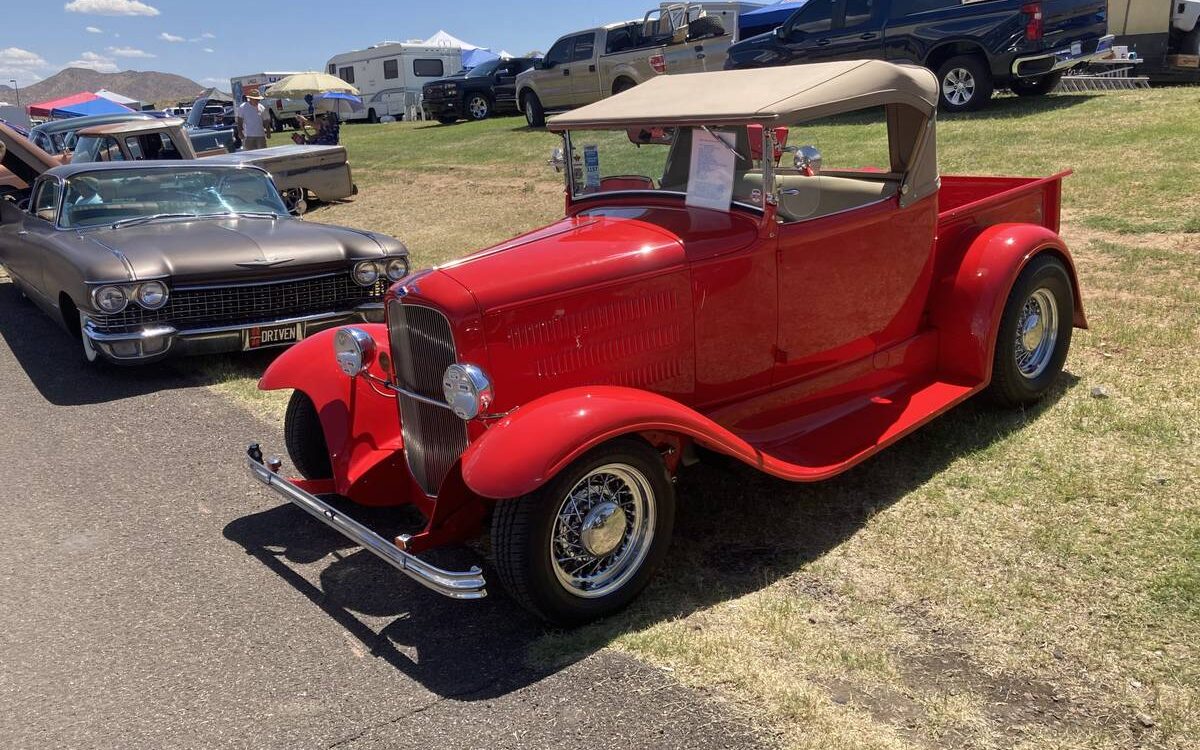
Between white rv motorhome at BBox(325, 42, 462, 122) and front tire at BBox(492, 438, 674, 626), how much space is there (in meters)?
31.6

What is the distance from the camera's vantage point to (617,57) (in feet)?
59.7

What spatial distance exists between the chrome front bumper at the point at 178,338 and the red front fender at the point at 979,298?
14.2 ft

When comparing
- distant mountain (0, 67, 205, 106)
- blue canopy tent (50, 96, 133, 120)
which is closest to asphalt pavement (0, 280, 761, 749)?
blue canopy tent (50, 96, 133, 120)

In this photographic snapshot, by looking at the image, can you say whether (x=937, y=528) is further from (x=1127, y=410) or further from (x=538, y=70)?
(x=538, y=70)

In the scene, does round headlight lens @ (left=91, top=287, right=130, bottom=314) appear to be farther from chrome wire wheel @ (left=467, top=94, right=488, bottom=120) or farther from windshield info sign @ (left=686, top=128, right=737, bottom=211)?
chrome wire wheel @ (left=467, top=94, right=488, bottom=120)

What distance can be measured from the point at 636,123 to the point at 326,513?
2.16 metres

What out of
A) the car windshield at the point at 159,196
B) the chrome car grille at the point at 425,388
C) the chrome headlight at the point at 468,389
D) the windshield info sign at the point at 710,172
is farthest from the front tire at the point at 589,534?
the car windshield at the point at 159,196

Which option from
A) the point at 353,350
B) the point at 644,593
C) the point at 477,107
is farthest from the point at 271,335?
the point at 477,107

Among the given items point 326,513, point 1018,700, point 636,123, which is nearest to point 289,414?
point 326,513

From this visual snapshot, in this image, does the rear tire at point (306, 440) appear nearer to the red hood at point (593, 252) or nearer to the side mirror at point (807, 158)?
the red hood at point (593, 252)

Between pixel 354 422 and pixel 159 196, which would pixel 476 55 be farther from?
pixel 354 422

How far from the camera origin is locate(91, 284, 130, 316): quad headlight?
6.21 meters

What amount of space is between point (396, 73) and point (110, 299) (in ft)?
99.0

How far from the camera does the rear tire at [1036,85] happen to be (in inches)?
509
